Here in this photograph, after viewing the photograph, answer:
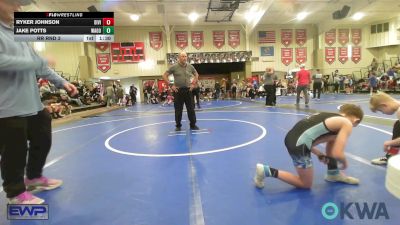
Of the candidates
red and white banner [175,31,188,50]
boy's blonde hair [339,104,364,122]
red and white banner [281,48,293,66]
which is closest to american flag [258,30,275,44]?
red and white banner [281,48,293,66]

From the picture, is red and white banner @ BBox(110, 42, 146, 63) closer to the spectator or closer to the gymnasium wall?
the gymnasium wall

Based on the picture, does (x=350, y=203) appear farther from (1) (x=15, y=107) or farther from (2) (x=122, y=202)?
(1) (x=15, y=107)

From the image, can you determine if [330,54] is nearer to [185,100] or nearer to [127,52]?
[127,52]

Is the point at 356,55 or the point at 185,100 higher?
the point at 356,55

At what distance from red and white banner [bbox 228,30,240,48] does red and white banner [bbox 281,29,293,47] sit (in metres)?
3.77

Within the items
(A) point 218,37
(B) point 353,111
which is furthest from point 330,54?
(B) point 353,111

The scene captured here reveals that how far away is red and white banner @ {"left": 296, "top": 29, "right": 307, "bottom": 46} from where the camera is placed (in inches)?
891

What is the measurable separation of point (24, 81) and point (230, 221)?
1902 mm

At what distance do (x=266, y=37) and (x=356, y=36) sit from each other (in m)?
7.99

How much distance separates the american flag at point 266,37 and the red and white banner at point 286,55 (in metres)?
1.28

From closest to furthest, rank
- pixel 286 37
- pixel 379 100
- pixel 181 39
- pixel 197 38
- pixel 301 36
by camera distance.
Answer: pixel 379 100, pixel 181 39, pixel 197 38, pixel 286 37, pixel 301 36

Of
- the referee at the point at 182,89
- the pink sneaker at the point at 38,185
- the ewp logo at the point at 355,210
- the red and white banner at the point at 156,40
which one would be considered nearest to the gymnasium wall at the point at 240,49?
the red and white banner at the point at 156,40
